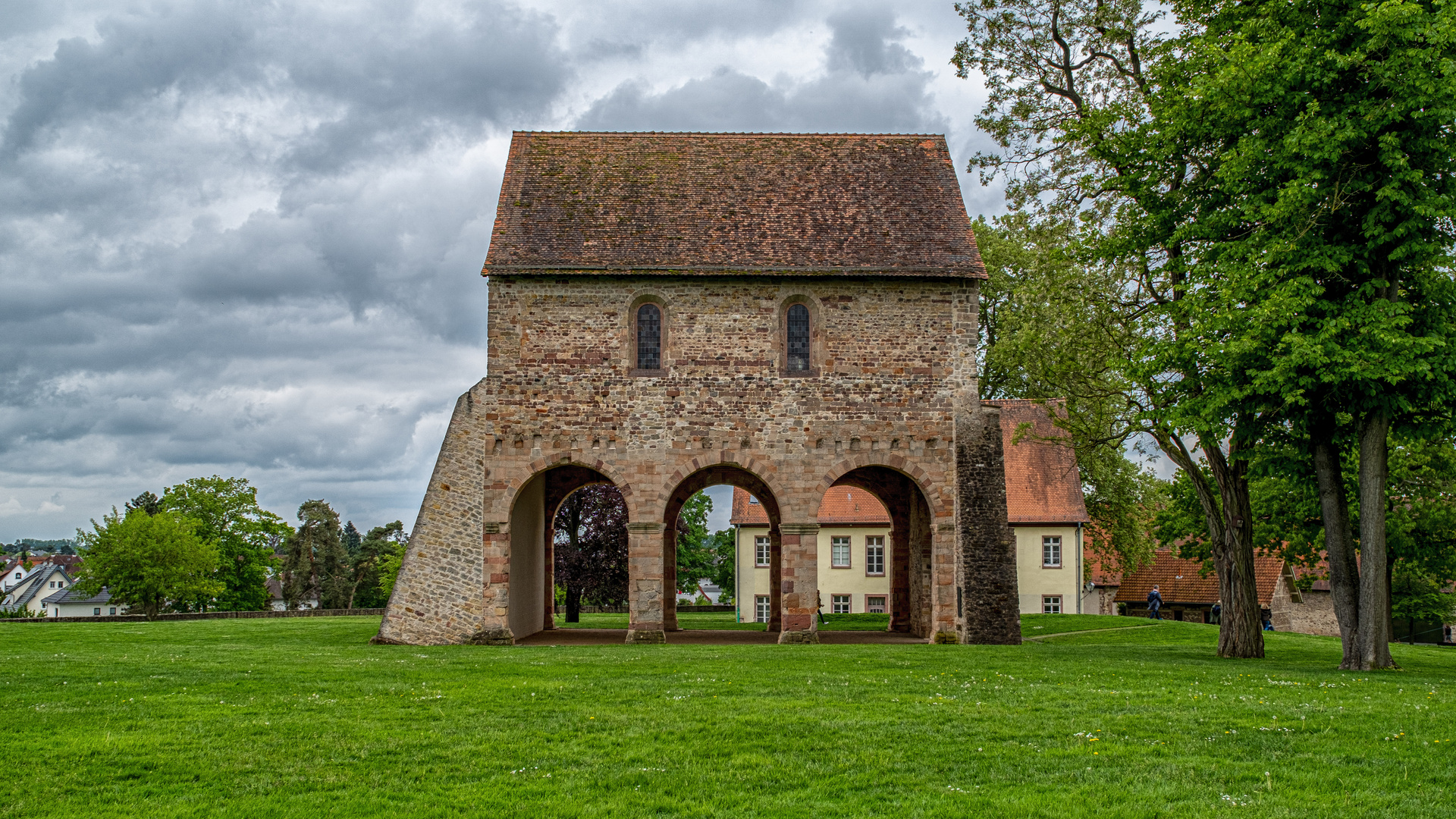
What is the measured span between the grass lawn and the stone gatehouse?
7344 millimetres

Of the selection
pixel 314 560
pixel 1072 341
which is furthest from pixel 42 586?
pixel 1072 341

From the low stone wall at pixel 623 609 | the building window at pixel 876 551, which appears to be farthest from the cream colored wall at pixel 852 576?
the low stone wall at pixel 623 609

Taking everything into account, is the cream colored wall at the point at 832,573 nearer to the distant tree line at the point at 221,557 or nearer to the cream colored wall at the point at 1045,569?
the cream colored wall at the point at 1045,569

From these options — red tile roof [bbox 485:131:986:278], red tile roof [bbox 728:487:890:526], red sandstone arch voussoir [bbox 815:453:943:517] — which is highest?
red tile roof [bbox 485:131:986:278]

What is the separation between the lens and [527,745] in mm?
10047

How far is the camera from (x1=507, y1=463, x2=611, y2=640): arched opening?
85.0 ft

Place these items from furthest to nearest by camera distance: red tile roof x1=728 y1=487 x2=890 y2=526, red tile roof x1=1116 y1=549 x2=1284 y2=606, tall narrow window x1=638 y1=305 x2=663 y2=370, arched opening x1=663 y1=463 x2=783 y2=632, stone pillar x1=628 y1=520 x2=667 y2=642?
red tile roof x1=1116 y1=549 x2=1284 y2=606 < red tile roof x1=728 y1=487 x2=890 y2=526 < arched opening x1=663 y1=463 x2=783 y2=632 < tall narrow window x1=638 y1=305 x2=663 y2=370 < stone pillar x1=628 y1=520 x2=667 y2=642

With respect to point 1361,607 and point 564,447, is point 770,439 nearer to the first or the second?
point 564,447

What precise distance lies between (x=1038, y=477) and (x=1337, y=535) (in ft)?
81.1

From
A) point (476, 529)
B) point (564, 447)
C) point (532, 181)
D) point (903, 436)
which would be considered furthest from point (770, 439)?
point (532, 181)

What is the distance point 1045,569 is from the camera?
42031mm

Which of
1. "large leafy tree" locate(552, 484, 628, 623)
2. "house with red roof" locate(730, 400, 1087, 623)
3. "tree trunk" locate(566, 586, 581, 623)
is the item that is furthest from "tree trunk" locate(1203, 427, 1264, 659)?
"tree trunk" locate(566, 586, 581, 623)

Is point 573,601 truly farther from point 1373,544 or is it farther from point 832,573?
point 1373,544

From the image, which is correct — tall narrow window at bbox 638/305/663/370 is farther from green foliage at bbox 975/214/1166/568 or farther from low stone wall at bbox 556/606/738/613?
low stone wall at bbox 556/606/738/613
